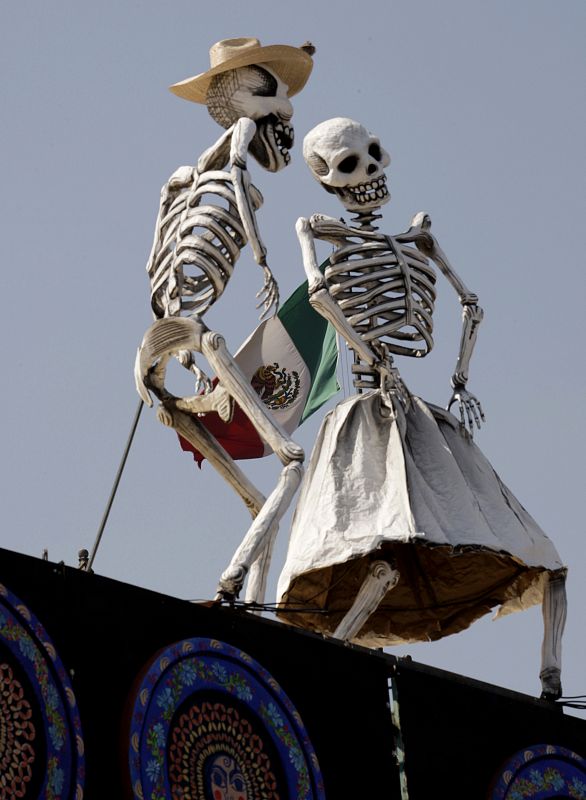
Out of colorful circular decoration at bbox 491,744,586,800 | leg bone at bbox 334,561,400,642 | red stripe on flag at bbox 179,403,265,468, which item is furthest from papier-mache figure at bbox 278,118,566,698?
Result: red stripe on flag at bbox 179,403,265,468

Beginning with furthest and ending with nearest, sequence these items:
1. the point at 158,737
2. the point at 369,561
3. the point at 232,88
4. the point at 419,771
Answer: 1. the point at 232,88
2. the point at 369,561
3. the point at 419,771
4. the point at 158,737

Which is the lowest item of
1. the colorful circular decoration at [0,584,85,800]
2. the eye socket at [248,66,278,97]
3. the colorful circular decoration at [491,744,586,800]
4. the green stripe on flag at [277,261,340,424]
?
the colorful circular decoration at [0,584,85,800]

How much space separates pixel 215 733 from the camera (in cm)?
820

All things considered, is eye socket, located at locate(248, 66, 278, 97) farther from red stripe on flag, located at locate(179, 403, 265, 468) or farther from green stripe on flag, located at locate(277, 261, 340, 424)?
red stripe on flag, located at locate(179, 403, 265, 468)

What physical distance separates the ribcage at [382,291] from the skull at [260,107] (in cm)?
65

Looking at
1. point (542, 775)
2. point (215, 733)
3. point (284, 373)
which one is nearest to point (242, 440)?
point (284, 373)

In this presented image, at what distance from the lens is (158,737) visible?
7.96m

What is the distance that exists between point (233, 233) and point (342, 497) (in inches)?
60.3

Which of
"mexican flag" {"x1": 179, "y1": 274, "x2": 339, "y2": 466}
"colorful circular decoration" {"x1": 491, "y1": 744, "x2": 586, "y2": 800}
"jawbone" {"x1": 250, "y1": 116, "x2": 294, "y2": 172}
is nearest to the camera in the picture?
"colorful circular decoration" {"x1": 491, "y1": 744, "x2": 586, "y2": 800}

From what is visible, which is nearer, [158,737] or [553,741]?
[158,737]

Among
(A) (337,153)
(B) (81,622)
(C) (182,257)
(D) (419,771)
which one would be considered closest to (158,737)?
(B) (81,622)

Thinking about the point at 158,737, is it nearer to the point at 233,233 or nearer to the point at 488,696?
the point at 488,696

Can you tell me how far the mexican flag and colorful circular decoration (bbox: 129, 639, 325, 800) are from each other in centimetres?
330

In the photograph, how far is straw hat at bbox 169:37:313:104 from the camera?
11328 millimetres
